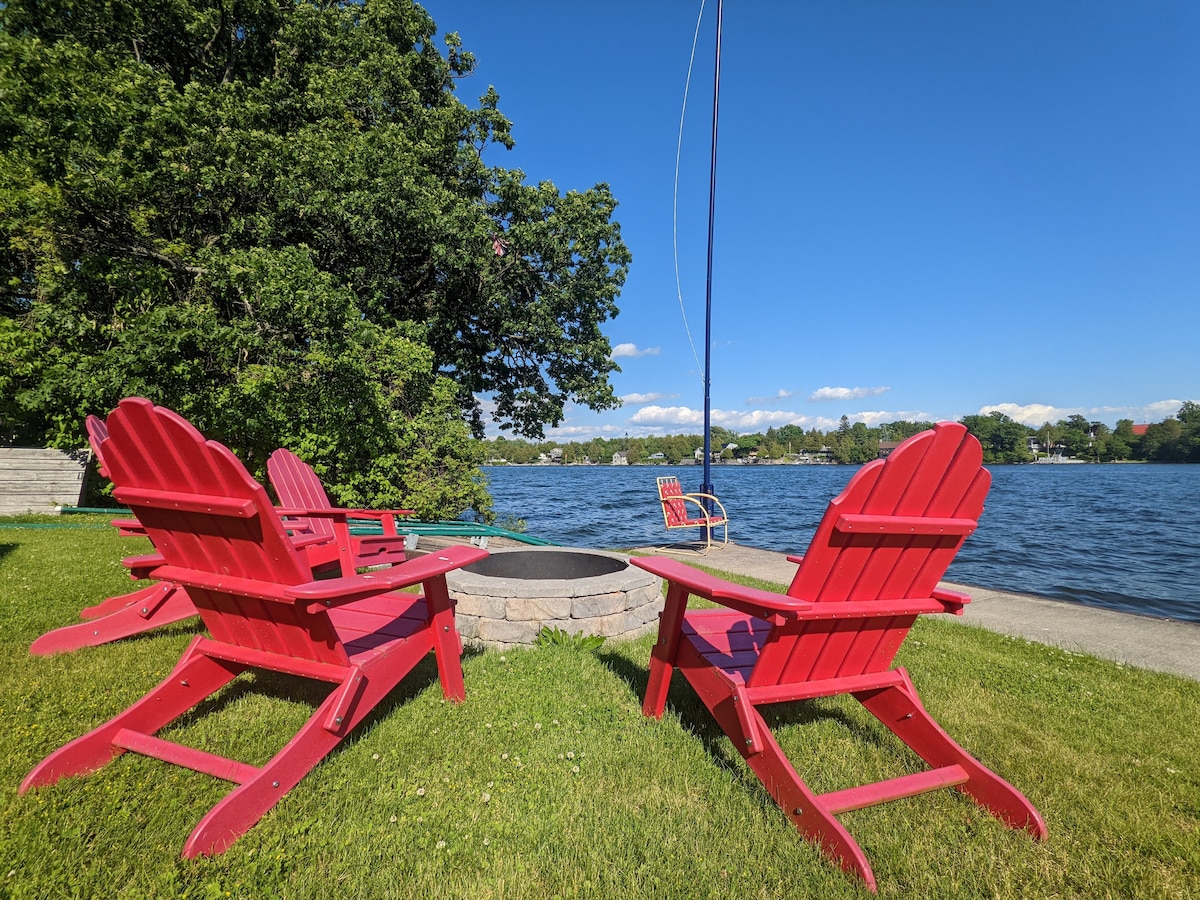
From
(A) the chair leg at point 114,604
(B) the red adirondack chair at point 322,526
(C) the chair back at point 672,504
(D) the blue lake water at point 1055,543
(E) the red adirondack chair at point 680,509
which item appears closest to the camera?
(A) the chair leg at point 114,604

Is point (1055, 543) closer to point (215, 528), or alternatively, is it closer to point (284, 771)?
point (284, 771)

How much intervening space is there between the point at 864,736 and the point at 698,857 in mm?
1317

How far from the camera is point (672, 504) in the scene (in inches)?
360

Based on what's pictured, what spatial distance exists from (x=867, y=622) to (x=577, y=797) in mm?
1321

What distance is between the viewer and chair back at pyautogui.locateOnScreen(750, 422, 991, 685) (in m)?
1.86

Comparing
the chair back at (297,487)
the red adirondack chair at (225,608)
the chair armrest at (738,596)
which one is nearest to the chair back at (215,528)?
the red adirondack chair at (225,608)

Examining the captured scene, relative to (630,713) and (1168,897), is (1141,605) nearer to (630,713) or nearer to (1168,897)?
(1168,897)

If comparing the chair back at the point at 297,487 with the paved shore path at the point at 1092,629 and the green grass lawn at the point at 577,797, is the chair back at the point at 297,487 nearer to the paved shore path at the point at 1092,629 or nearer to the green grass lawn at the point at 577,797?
the green grass lawn at the point at 577,797

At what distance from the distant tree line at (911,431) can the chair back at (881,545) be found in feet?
248

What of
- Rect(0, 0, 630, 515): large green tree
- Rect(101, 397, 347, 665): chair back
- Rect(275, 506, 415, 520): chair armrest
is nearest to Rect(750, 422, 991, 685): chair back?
Rect(101, 397, 347, 665): chair back

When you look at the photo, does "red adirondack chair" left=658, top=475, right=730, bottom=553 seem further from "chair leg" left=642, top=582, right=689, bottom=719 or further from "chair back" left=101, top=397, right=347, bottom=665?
"chair back" left=101, top=397, right=347, bottom=665

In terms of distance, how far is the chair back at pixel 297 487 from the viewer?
468 cm

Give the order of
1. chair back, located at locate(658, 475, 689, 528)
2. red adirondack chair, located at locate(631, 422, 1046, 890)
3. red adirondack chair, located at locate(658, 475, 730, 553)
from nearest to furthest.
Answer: red adirondack chair, located at locate(631, 422, 1046, 890)
red adirondack chair, located at locate(658, 475, 730, 553)
chair back, located at locate(658, 475, 689, 528)

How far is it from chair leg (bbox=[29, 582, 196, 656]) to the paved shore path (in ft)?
17.5
